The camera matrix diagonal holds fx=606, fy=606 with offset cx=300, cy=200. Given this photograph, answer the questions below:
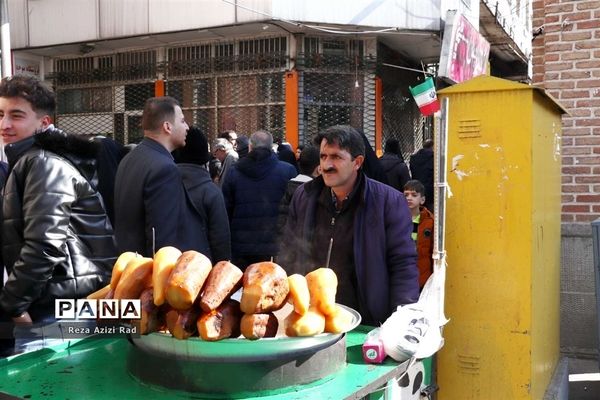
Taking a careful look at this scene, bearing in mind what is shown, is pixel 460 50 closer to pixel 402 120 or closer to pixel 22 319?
pixel 402 120

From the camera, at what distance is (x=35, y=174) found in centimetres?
253

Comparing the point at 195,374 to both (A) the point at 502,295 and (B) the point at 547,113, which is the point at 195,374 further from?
(B) the point at 547,113

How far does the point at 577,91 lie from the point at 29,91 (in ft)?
14.7

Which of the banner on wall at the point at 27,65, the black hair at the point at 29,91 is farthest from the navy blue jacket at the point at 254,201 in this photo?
the banner on wall at the point at 27,65

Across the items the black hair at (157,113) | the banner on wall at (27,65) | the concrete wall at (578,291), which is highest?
the banner on wall at (27,65)

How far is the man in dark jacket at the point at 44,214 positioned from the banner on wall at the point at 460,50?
6140mm

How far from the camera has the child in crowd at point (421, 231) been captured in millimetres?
4797

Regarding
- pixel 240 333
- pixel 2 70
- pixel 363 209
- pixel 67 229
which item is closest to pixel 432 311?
pixel 363 209

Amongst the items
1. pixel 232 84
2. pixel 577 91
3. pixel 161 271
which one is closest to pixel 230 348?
pixel 161 271

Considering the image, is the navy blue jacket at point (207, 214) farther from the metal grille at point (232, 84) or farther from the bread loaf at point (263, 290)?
the metal grille at point (232, 84)

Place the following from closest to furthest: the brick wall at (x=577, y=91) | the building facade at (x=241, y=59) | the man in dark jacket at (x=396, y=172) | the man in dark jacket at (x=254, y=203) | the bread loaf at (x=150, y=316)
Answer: the bread loaf at (x=150, y=316) → the brick wall at (x=577, y=91) → the man in dark jacket at (x=254, y=203) → the man in dark jacket at (x=396, y=172) → the building facade at (x=241, y=59)

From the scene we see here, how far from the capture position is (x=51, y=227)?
2.46 meters

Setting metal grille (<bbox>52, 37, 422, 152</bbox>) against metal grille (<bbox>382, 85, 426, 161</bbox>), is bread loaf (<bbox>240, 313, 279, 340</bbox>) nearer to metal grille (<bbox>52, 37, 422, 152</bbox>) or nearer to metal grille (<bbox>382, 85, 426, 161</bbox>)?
metal grille (<bbox>52, 37, 422, 152</bbox>)

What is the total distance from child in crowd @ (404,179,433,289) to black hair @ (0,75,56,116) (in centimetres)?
295
